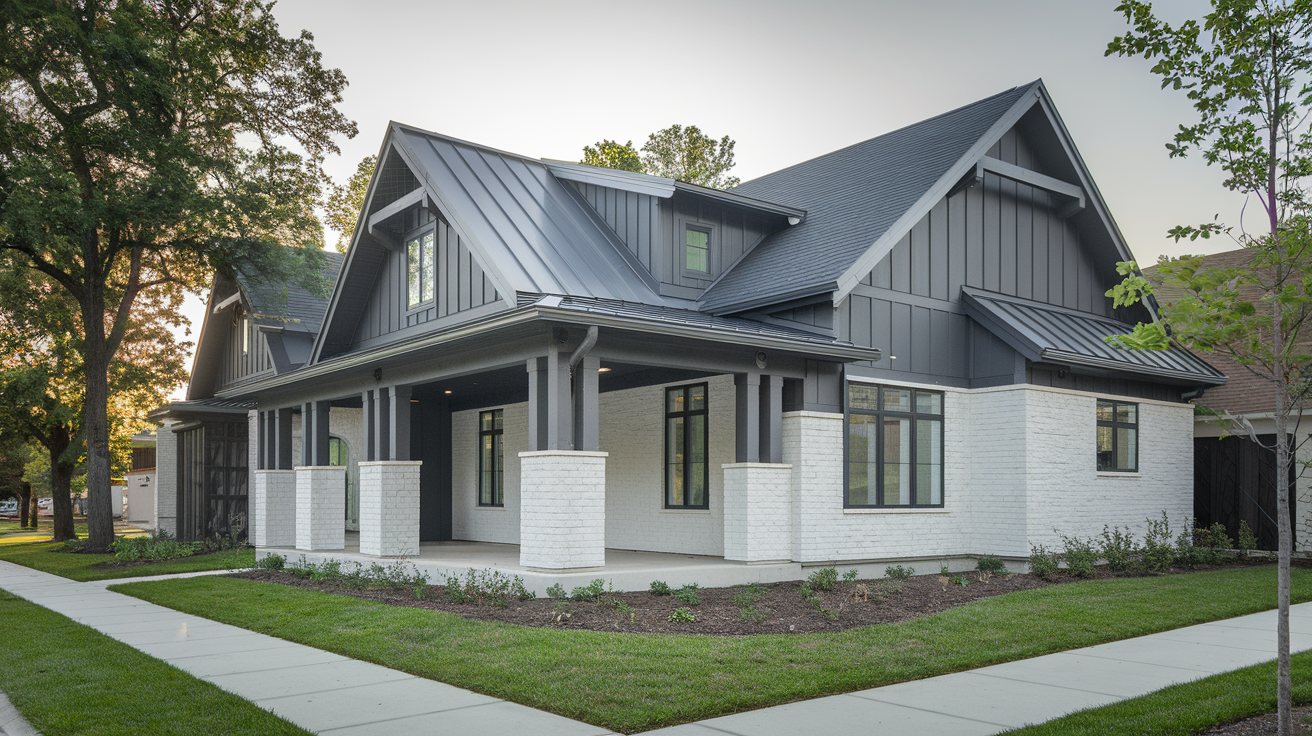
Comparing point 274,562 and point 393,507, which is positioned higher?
point 393,507

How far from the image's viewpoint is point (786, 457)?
47.4 feet

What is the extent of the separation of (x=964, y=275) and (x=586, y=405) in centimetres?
807

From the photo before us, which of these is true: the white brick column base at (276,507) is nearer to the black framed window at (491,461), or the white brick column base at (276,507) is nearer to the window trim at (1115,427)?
the black framed window at (491,461)

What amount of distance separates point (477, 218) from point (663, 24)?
409 centimetres

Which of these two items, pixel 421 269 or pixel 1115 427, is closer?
pixel 421 269

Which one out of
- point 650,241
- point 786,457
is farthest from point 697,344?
point 650,241

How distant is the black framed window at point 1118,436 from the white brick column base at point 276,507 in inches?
615

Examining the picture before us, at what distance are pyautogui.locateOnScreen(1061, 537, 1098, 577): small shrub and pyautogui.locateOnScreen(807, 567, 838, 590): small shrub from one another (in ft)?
14.0

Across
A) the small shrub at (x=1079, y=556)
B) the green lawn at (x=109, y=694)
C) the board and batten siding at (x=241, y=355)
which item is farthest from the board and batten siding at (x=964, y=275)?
the board and batten siding at (x=241, y=355)

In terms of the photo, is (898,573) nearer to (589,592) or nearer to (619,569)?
(619,569)

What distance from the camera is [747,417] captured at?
45.6 feet

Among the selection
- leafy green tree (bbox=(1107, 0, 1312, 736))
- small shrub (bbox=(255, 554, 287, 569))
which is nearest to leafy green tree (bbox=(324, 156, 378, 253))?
small shrub (bbox=(255, 554, 287, 569))

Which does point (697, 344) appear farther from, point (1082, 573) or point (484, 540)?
point (484, 540)

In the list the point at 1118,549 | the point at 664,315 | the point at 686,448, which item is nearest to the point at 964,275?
the point at 1118,549
